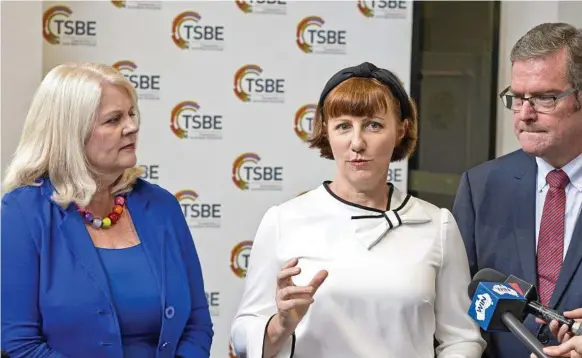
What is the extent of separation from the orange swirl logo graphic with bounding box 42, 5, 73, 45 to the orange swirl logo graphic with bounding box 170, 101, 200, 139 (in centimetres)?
65

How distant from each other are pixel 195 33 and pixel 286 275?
2.58 m

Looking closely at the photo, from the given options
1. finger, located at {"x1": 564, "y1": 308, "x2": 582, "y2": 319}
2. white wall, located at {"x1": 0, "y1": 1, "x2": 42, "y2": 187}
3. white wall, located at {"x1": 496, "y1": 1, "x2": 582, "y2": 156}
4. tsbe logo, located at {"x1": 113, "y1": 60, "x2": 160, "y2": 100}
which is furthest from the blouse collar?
white wall, located at {"x1": 496, "y1": 1, "x2": 582, "y2": 156}

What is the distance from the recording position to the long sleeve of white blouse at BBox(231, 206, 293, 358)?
225 centimetres

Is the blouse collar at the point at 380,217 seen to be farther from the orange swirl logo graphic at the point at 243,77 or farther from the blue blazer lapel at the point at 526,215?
the orange swirl logo graphic at the point at 243,77

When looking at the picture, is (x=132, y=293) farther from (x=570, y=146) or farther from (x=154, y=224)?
(x=570, y=146)

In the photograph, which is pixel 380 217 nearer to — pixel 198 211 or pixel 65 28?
pixel 198 211

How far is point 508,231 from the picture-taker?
97.2 inches

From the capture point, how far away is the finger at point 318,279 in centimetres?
204

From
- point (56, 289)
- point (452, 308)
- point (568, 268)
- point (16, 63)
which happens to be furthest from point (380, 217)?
point (16, 63)

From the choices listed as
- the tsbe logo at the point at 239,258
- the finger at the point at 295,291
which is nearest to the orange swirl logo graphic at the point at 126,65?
the tsbe logo at the point at 239,258

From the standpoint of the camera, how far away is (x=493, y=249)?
2.48 m

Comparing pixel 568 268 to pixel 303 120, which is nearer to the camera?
pixel 568 268

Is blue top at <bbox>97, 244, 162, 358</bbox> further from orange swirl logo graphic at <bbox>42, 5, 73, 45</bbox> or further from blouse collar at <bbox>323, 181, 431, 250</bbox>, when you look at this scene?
orange swirl logo graphic at <bbox>42, 5, 73, 45</bbox>

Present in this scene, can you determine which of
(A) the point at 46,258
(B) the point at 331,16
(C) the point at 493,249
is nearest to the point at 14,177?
(A) the point at 46,258
